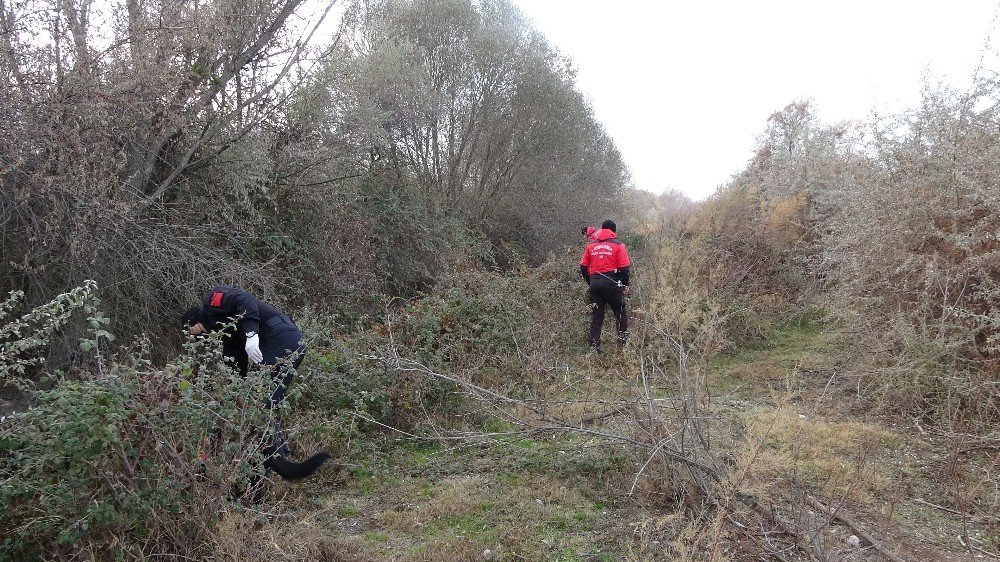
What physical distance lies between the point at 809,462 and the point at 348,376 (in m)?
3.64

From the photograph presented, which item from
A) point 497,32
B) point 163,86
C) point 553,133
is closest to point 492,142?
point 553,133

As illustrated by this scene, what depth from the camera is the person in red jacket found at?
7.03m

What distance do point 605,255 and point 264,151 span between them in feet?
14.5

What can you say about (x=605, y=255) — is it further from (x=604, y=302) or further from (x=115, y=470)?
(x=115, y=470)

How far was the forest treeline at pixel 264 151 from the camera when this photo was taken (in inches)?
184

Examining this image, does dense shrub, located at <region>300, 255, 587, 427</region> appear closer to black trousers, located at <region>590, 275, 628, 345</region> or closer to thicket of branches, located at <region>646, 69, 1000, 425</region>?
black trousers, located at <region>590, 275, 628, 345</region>

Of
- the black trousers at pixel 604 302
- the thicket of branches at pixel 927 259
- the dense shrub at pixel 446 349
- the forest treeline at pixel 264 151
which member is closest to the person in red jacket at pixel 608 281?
the black trousers at pixel 604 302

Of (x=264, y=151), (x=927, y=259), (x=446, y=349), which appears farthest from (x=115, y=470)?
(x=927, y=259)

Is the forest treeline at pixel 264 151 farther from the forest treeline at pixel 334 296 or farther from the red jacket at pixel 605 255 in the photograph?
the red jacket at pixel 605 255

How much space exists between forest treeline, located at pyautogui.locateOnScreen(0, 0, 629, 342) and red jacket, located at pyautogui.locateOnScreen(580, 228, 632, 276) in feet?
10.7

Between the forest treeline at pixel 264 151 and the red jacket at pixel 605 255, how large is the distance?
129 inches

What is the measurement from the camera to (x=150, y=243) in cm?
546

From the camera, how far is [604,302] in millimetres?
7152

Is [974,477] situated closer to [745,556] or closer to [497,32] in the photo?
[745,556]
